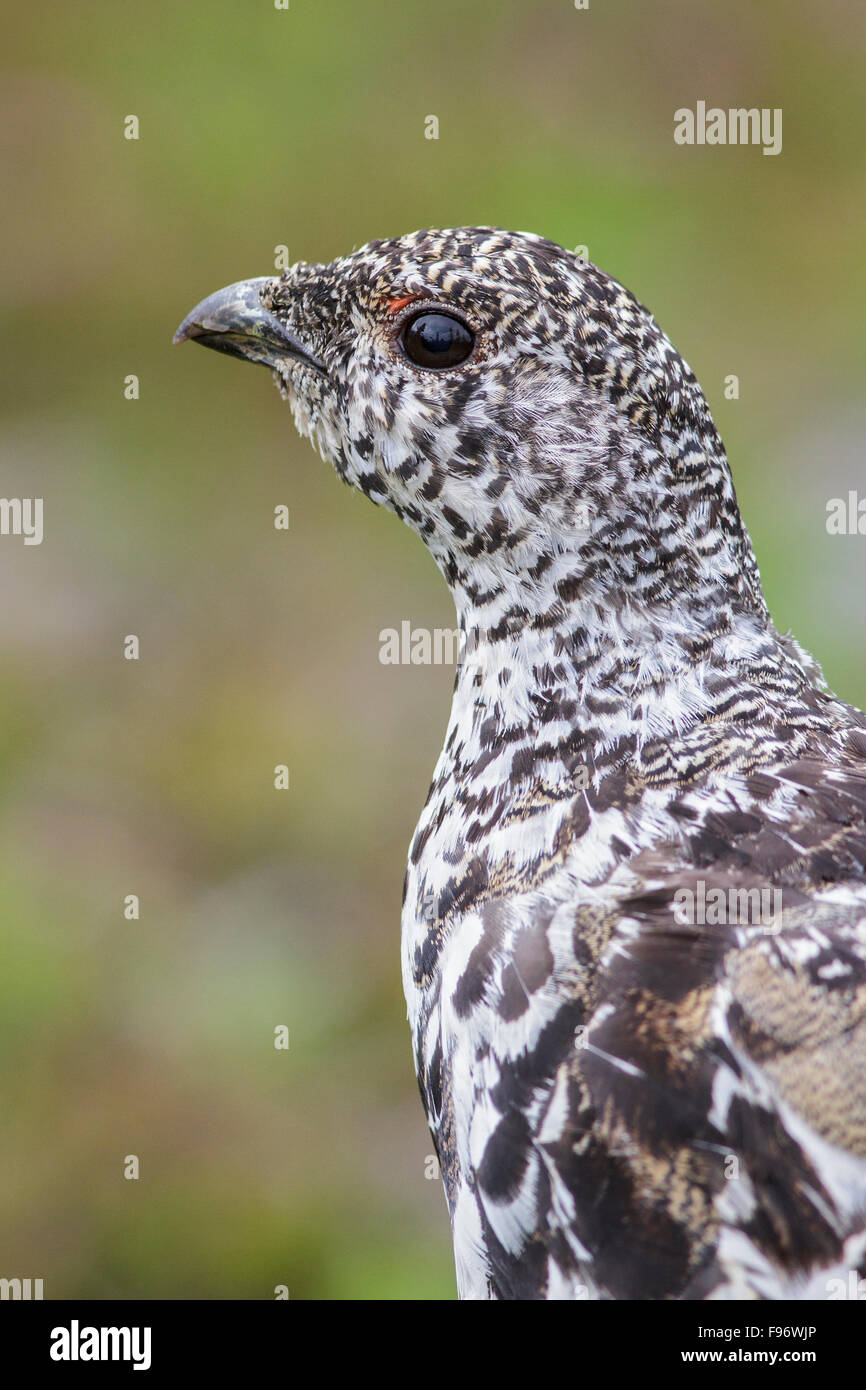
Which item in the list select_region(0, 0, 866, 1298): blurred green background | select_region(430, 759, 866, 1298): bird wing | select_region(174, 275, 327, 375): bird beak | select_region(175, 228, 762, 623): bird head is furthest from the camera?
select_region(0, 0, 866, 1298): blurred green background

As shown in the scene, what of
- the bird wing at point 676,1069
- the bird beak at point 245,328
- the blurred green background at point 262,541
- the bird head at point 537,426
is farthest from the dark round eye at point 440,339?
the blurred green background at point 262,541

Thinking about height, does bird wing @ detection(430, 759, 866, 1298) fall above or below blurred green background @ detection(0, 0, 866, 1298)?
below

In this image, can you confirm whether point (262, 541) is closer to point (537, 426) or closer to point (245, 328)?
point (245, 328)

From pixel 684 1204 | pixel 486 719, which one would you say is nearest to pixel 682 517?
pixel 486 719

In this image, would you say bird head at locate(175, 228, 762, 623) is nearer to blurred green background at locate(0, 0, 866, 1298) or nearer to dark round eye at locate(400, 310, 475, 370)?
dark round eye at locate(400, 310, 475, 370)

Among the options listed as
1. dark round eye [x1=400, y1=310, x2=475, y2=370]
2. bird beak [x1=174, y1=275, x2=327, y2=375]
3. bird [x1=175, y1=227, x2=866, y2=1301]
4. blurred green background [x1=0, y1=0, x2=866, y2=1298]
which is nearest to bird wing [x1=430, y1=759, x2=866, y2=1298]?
bird [x1=175, y1=227, x2=866, y2=1301]

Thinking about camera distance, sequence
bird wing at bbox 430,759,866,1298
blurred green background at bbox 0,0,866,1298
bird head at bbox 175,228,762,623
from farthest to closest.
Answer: blurred green background at bbox 0,0,866,1298, bird head at bbox 175,228,762,623, bird wing at bbox 430,759,866,1298
